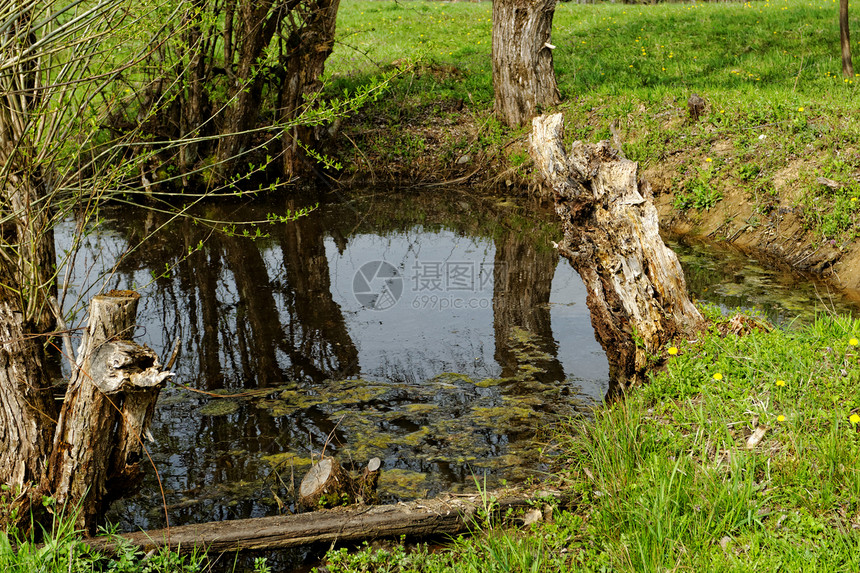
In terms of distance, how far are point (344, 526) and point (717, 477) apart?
1.85m

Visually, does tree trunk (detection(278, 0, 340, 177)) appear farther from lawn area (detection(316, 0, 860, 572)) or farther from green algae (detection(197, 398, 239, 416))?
green algae (detection(197, 398, 239, 416))

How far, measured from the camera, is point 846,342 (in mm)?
4305

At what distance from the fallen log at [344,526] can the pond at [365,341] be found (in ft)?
1.00

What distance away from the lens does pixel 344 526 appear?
3520mm

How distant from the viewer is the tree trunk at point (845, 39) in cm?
1012

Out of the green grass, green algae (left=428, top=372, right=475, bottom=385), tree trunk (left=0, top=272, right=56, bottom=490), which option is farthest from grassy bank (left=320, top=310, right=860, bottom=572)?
tree trunk (left=0, top=272, right=56, bottom=490)

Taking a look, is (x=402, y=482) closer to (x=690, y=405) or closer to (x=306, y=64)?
(x=690, y=405)

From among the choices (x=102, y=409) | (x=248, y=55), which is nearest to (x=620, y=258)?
(x=102, y=409)

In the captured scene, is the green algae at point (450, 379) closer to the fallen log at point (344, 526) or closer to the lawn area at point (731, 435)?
the lawn area at point (731, 435)

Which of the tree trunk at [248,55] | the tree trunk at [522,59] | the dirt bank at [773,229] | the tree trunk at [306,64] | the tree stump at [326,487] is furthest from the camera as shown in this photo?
the tree trunk at [522,59]

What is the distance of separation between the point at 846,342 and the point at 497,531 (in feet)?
8.20

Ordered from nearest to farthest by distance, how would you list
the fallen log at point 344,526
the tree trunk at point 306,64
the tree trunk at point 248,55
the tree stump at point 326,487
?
the fallen log at point 344,526 < the tree stump at point 326,487 < the tree trunk at point 248,55 < the tree trunk at point 306,64

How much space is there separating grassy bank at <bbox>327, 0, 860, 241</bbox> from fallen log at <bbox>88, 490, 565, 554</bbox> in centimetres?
430

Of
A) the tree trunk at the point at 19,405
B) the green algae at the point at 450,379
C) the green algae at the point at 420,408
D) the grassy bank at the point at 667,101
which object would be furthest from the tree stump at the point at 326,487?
the grassy bank at the point at 667,101
